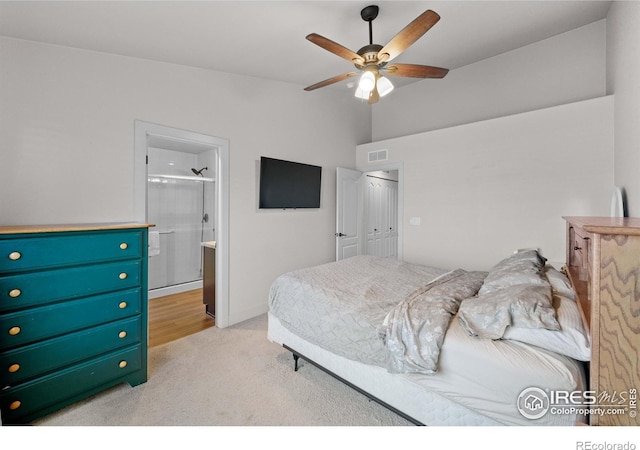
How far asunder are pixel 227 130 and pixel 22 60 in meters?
1.64

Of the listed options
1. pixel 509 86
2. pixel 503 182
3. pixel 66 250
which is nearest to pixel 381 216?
pixel 503 182

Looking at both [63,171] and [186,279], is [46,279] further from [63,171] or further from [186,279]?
[186,279]

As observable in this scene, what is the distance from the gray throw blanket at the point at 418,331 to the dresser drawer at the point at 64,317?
1.90 m

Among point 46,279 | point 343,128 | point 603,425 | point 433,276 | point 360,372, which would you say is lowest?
point 360,372

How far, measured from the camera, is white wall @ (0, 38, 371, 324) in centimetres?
206

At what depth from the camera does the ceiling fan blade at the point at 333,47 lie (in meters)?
1.87

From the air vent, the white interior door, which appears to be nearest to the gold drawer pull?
the white interior door

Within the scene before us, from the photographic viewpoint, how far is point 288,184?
3764mm

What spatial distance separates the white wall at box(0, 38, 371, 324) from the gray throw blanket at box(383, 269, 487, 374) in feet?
7.41

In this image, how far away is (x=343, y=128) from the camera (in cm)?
458

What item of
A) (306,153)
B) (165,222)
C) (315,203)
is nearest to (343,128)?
(306,153)

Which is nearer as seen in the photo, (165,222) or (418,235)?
(418,235)

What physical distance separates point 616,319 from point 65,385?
116 inches

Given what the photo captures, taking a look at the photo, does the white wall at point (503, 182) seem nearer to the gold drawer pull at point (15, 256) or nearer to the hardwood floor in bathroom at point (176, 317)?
the hardwood floor in bathroom at point (176, 317)
